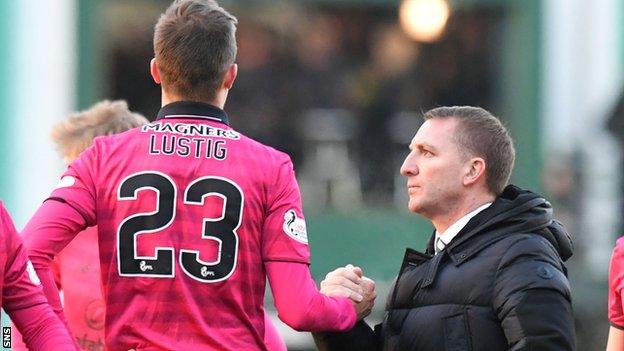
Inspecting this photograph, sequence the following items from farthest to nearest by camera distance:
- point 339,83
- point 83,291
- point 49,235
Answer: point 339,83
point 83,291
point 49,235

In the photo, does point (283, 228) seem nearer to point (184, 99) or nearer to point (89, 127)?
point (184, 99)

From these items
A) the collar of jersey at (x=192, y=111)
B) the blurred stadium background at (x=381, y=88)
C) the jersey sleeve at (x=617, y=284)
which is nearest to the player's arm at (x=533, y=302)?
the jersey sleeve at (x=617, y=284)

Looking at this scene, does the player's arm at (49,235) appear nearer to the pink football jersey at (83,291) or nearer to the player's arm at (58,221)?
the player's arm at (58,221)

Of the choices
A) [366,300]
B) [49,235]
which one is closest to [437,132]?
[366,300]

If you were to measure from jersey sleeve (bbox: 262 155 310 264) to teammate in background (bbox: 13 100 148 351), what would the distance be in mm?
839

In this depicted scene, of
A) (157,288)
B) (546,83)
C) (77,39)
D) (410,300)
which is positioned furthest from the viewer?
(546,83)

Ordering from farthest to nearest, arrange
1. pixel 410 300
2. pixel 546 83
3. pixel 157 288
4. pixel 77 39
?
pixel 546 83 < pixel 77 39 < pixel 410 300 < pixel 157 288

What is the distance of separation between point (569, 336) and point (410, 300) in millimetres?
530

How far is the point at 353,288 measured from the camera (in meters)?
4.52

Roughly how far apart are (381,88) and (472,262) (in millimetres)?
8229

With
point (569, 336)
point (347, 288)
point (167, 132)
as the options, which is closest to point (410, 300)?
point (347, 288)

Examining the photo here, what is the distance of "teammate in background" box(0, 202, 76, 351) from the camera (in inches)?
154

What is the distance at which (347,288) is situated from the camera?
4.52 meters

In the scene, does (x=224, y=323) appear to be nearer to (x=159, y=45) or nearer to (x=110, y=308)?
(x=110, y=308)
